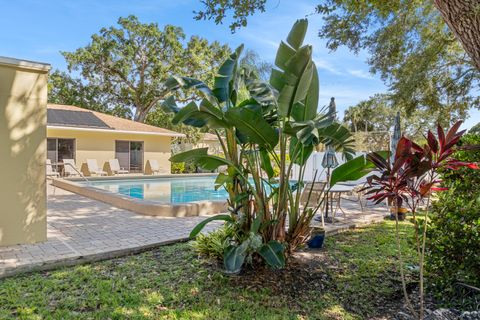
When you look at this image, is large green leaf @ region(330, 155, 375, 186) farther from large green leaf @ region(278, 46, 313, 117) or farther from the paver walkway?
the paver walkway

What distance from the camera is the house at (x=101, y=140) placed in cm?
2002

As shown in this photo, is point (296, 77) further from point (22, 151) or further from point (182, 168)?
point (182, 168)

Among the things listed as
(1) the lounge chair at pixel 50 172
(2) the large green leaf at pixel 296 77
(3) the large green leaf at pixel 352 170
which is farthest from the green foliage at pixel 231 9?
(1) the lounge chair at pixel 50 172

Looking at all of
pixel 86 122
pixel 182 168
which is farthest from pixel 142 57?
pixel 182 168

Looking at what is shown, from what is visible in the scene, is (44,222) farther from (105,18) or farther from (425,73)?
(105,18)

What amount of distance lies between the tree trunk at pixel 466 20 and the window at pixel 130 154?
21.9 metres

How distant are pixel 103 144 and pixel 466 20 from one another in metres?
21.7

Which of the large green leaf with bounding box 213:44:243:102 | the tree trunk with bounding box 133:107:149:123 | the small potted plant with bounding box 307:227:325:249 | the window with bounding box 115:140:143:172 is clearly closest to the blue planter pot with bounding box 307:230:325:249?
the small potted plant with bounding box 307:227:325:249

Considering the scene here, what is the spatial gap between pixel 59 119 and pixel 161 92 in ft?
38.1

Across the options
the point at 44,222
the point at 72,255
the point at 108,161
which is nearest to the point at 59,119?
the point at 108,161

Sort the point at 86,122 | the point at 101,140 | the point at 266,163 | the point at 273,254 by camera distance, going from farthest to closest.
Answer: the point at 101,140 < the point at 86,122 < the point at 266,163 < the point at 273,254

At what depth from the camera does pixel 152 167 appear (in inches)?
899

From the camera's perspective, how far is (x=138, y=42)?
2967 cm

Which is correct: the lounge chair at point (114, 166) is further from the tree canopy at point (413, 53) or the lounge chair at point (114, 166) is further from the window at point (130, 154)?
the tree canopy at point (413, 53)
